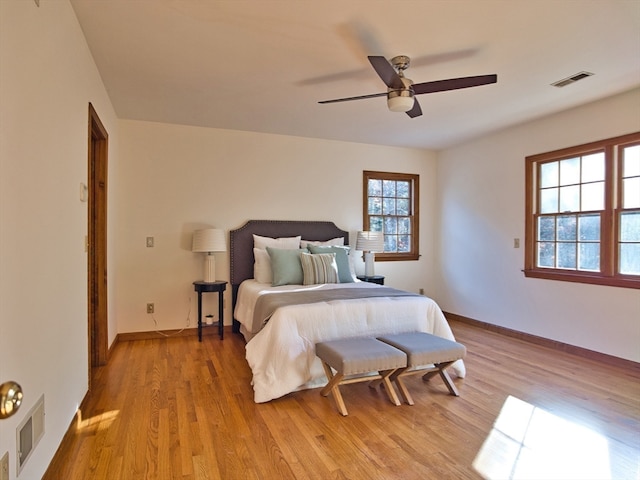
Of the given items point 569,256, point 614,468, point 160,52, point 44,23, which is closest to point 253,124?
point 160,52

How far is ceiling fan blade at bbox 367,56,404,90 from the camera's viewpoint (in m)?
2.46

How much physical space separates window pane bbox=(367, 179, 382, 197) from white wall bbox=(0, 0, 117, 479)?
3.94m

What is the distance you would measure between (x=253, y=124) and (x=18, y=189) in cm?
344

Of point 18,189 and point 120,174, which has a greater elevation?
point 120,174

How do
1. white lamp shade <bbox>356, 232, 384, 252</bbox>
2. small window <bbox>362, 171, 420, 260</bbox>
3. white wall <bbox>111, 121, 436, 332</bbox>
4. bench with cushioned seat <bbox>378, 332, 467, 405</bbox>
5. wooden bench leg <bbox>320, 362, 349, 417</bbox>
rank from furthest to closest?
small window <bbox>362, 171, 420, 260</bbox> → white lamp shade <bbox>356, 232, 384, 252</bbox> → white wall <bbox>111, 121, 436, 332</bbox> → bench with cushioned seat <bbox>378, 332, 467, 405</bbox> → wooden bench leg <bbox>320, 362, 349, 417</bbox>

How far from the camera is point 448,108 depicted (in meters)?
4.08

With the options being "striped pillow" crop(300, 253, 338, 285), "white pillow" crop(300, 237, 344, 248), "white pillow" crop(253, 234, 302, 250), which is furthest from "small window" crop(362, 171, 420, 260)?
"striped pillow" crop(300, 253, 338, 285)

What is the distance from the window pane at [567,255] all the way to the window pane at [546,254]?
9 centimetres

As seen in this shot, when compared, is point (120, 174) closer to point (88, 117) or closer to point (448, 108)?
point (88, 117)

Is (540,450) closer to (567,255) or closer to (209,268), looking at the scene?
(567,255)

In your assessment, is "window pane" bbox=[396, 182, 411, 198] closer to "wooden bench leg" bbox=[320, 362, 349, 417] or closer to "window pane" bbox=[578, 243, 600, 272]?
"window pane" bbox=[578, 243, 600, 272]

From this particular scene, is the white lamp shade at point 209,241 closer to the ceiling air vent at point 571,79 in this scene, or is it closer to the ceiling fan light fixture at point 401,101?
the ceiling fan light fixture at point 401,101

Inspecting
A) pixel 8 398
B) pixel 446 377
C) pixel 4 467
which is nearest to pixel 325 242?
pixel 446 377

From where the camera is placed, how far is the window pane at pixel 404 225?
237 inches
